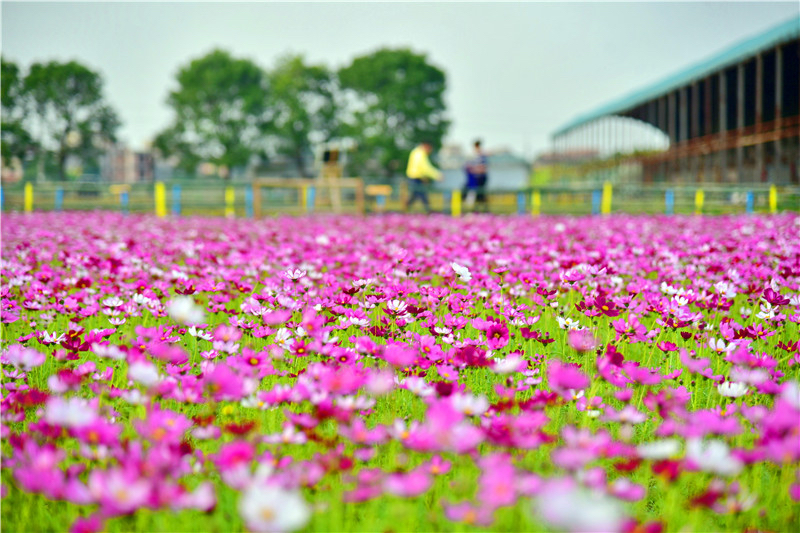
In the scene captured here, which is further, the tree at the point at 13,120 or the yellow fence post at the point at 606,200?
the tree at the point at 13,120

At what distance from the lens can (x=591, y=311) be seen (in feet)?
9.18

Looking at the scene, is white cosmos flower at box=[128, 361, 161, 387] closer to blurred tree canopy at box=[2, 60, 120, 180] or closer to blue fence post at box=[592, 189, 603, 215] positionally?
blue fence post at box=[592, 189, 603, 215]

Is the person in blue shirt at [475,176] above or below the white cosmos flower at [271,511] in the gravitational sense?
above

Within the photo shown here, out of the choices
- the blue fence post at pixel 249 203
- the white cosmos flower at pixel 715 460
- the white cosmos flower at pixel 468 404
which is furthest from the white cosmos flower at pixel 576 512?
the blue fence post at pixel 249 203

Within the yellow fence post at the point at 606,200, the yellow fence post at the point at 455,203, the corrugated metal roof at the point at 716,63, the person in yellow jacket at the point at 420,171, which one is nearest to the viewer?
the person in yellow jacket at the point at 420,171

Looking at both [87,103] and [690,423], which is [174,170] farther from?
[690,423]

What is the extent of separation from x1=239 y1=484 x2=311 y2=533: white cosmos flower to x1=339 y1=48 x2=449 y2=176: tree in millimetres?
44790

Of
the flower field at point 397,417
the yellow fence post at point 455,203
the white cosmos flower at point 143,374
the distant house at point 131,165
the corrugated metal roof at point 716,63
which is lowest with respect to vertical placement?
the flower field at point 397,417

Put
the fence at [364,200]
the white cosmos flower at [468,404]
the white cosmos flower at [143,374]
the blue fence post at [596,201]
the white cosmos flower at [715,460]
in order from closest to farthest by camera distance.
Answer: the white cosmos flower at [715,460] → the white cosmos flower at [143,374] → the white cosmos flower at [468,404] → the fence at [364,200] → the blue fence post at [596,201]

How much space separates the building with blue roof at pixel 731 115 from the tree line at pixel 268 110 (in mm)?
16833

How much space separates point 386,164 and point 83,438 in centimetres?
4499

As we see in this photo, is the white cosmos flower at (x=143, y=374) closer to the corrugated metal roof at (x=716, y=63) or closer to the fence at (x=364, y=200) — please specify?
the fence at (x=364, y=200)

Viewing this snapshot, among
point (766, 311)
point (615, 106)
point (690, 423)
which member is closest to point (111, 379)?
point (690, 423)

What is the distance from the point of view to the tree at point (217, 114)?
4716 cm
